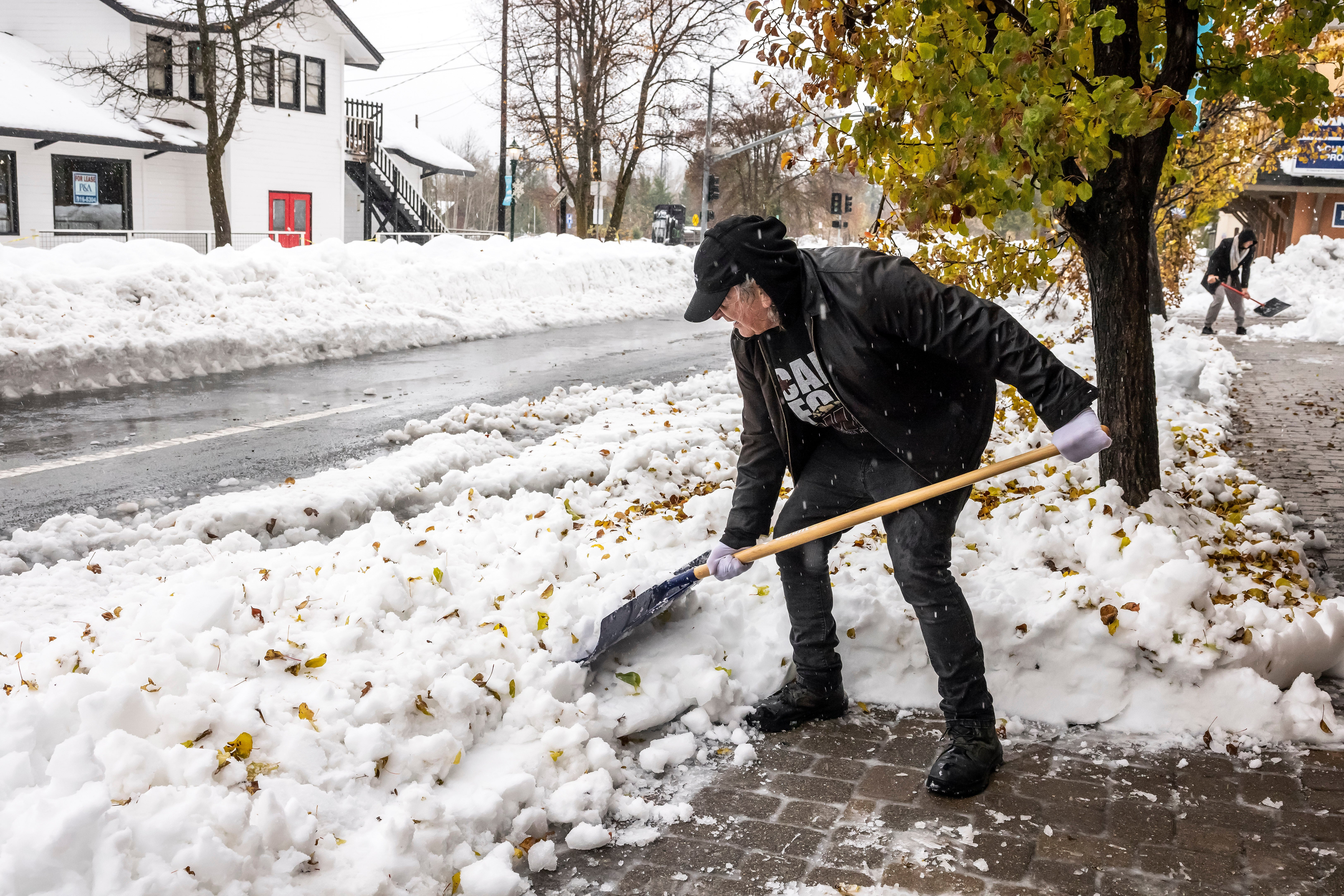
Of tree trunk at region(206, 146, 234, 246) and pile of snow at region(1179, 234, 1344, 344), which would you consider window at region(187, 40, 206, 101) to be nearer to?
tree trunk at region(206, 146, 234, 246)

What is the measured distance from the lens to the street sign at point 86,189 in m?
25.8

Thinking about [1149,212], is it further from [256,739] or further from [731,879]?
[256,739]

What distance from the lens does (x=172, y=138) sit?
26.3 metres

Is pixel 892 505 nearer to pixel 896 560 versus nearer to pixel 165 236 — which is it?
pixel 896 560

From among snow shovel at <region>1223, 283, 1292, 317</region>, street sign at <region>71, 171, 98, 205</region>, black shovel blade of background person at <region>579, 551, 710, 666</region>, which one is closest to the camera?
black shovel blade of background person at <region>579, 551, 710, 666</region>

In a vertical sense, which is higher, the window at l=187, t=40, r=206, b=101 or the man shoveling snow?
the window at l=187, t=40, r=206, b=101

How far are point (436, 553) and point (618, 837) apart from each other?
5.27 feet

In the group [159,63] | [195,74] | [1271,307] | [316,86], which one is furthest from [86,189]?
[1271,307]

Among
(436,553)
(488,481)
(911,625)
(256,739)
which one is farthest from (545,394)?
(256,739)

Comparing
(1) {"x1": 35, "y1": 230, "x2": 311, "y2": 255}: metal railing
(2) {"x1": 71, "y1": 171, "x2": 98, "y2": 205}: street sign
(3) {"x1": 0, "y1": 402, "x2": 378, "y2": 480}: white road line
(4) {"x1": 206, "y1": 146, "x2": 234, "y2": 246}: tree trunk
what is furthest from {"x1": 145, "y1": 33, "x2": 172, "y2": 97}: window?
(3) {"x1": 0, "y1": 402, "x2": 378, "y2": 480}: white road line

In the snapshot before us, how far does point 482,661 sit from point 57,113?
25180 mm

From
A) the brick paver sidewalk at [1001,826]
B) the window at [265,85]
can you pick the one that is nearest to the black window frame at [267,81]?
the window at [265,85]

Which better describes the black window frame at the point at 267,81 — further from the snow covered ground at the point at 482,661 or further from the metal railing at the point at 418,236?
the snow covered ground at the point at 482,661

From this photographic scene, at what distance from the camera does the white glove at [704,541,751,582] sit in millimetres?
3695
